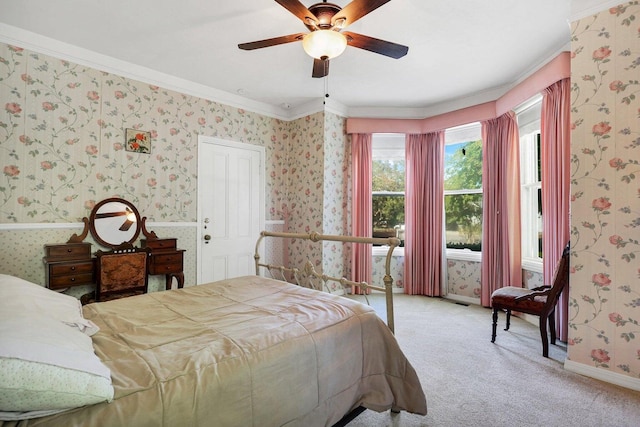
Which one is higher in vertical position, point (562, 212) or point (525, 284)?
point (562, 212)

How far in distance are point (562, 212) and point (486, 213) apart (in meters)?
1.13

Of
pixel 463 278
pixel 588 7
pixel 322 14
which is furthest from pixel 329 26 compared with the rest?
pixel 463 278

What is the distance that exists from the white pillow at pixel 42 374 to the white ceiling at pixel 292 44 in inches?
94.6

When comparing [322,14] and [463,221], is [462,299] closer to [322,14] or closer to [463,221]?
[463,221]

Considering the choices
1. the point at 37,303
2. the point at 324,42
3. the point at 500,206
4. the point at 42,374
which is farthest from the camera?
the point at 500,206

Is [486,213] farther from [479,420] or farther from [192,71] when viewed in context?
[192,71]

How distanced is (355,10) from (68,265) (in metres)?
3.04

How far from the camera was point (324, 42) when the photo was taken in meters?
1.95

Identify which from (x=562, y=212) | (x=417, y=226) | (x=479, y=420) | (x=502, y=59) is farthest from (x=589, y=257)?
(x=417, y=226)

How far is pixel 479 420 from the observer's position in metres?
1.81

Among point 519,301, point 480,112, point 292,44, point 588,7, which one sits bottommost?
point 519,301

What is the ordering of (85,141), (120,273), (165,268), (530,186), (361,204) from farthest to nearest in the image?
(361,204) < (530,186) < (165,268) < (85,141) < (120,273)

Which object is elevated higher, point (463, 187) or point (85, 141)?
point (85, 141)

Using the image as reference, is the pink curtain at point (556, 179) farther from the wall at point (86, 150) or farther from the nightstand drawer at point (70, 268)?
the nightstand drawer at point (70, 268)
